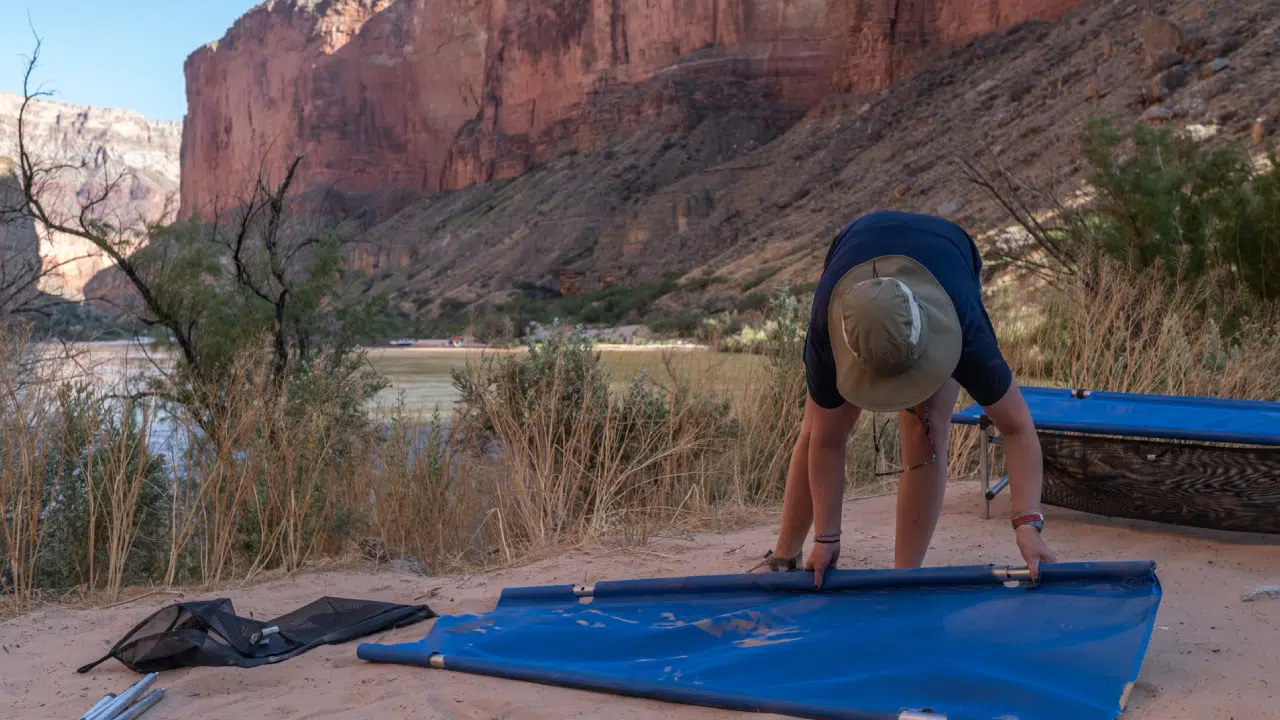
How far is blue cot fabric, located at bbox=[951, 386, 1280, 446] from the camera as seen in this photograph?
148 inches

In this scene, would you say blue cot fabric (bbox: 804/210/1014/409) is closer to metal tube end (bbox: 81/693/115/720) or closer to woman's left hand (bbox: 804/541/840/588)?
woman's left hand (bbox: 804/541/840/588)

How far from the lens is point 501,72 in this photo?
2301 inches

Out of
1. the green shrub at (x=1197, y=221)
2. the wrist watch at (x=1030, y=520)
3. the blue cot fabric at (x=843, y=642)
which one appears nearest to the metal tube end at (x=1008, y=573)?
A: the blue cot fabric at (x=843, y=642)

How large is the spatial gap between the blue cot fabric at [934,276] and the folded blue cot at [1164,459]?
1543 millimetres

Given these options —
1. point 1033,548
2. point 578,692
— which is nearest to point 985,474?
point 1033,548

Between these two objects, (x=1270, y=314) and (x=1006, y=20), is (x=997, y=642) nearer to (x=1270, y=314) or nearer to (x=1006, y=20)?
(x=1270, y=314)

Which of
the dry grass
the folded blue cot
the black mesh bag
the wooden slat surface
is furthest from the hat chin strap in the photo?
the dry grass

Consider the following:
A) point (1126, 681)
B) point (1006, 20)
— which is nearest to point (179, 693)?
point (1126, 681)

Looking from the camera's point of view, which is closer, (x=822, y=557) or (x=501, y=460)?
(x=822, y=557)

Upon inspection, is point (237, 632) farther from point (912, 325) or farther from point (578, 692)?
point (912, 325)

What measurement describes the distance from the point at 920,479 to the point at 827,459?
360 millimetres

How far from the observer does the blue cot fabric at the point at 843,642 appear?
2311 mm

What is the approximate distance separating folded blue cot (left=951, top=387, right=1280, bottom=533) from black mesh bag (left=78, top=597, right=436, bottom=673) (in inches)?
93.2

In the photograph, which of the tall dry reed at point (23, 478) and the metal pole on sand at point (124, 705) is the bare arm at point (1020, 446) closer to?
the metal pole on sand at point (124, 705)
